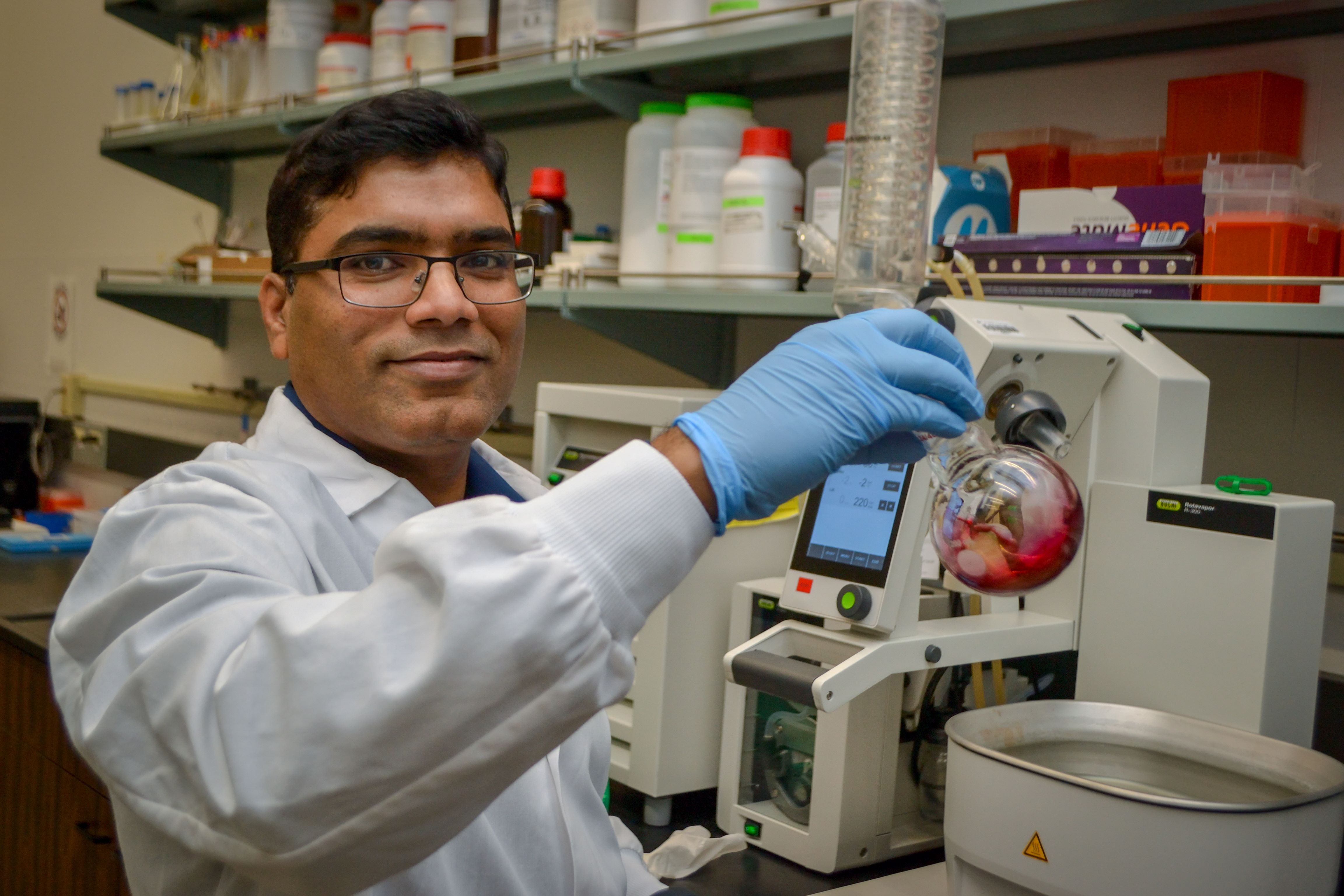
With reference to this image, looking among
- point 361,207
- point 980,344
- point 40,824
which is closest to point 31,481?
point 40,824

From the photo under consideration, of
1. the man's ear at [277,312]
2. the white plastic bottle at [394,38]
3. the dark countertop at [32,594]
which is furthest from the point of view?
the white plastic bottle at [394,38]

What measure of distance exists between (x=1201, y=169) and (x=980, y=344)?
18.3 inches

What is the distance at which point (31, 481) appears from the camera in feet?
11.8

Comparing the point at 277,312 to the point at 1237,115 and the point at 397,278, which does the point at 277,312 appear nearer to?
the point at 397,278

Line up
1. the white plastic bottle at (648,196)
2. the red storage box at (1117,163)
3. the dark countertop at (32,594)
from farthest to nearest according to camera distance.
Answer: the dark countertop at (32,594) < the white plastic bottle at (648,196) < the red storage box at (1117,163)

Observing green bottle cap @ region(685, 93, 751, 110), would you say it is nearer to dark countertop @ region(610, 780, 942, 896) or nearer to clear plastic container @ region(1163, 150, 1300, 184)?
clear plastic container @ region(1163, 150, 1300, 184)

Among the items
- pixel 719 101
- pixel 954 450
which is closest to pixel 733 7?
pixel 719 101

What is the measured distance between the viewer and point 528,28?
2051 millimetres

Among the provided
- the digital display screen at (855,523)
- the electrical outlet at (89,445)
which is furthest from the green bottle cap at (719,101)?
the electrical outlet at (89,445)

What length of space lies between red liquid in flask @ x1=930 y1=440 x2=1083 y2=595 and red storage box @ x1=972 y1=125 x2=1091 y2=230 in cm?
87

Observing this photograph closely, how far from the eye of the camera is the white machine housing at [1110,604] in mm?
1201

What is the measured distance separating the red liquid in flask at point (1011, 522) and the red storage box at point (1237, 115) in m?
0.80

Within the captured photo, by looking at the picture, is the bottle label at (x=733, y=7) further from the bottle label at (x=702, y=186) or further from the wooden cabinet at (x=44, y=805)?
the wooden cabinet at (x=44, y=805)

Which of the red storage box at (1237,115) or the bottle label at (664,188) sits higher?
the red storage box at (1237,115)
